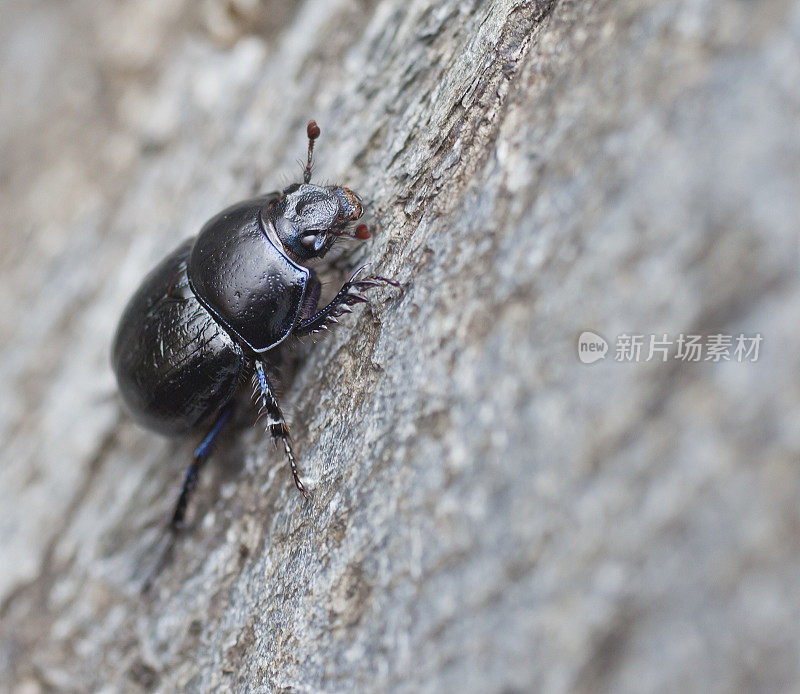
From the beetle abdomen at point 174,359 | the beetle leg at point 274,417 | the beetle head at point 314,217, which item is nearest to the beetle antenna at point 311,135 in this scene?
the beetle head at point 314,217

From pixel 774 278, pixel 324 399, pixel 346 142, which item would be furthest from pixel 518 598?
pixel 346 142

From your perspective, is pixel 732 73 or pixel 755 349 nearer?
pixel 755 349

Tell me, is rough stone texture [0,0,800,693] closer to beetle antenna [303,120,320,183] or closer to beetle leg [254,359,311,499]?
beetle leg [254,359,311,499]

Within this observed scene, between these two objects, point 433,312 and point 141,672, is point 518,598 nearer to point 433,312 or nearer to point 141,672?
point 433,312
